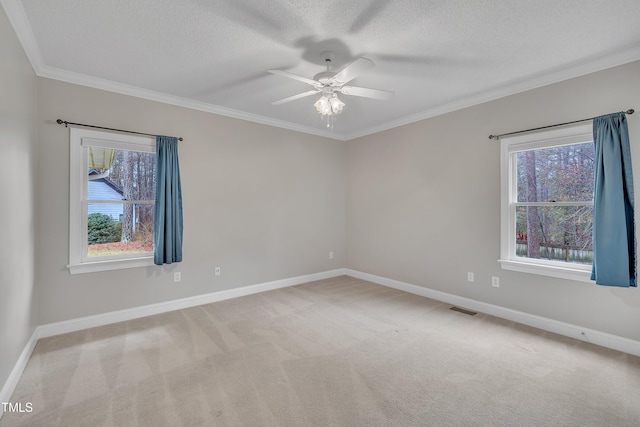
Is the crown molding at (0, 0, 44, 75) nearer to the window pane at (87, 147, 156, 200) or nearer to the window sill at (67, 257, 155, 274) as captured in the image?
the window pane at (87, 147, 156, 200)

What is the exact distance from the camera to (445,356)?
8.64ft

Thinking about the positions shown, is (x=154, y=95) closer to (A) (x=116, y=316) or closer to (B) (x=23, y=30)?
(B) (x=23, y=30)

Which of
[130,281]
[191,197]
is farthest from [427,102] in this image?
[130,281]

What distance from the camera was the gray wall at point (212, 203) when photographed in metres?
3.06

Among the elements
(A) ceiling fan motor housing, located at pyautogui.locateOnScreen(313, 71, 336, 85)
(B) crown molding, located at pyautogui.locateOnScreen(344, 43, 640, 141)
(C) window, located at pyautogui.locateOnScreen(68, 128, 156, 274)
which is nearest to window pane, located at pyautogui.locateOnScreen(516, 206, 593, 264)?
(B) crown molding, located at pyautogui.locateOnScreen(344, 43, 640, 141)

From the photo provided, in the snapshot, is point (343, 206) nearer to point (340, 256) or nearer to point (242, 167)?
point (340, 256)

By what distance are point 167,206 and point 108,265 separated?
2.92ft

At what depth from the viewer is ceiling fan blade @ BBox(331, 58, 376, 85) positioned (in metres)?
2.20

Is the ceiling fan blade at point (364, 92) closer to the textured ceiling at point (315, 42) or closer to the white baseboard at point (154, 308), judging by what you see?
the textured ceiling at point (315, 42)

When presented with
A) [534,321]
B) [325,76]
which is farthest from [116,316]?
[534,321]

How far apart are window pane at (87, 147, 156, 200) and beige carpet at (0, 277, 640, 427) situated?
149cm

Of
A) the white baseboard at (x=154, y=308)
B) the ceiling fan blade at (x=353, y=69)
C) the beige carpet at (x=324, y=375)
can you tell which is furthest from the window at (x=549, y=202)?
the white baseboard at (x=154, y=308)

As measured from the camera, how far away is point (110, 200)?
3.41 metres

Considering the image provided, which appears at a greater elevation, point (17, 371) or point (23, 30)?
point (23, 30)
